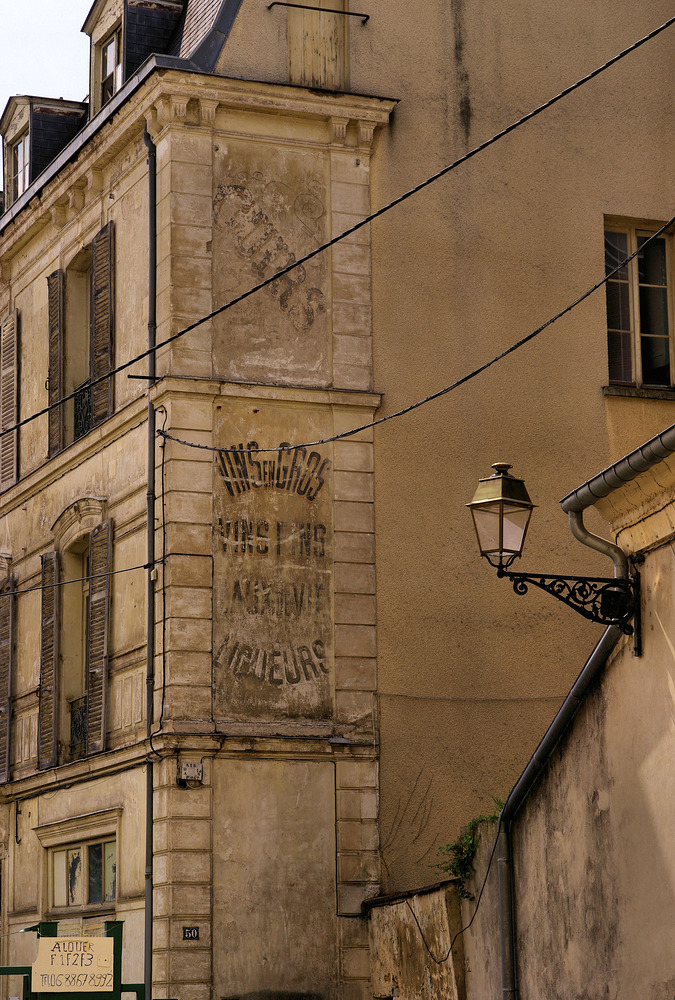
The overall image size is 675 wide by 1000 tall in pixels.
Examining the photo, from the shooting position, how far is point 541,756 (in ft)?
37.1

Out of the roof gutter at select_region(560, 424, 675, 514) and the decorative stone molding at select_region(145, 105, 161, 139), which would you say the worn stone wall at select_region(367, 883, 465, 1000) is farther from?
the decorative stone molding at select_region(145, 105, 161, 139)

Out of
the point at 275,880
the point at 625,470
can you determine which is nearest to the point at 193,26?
the point at 275,880

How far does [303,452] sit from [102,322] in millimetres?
3164

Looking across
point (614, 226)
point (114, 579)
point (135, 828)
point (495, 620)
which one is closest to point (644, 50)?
point (614, 226)

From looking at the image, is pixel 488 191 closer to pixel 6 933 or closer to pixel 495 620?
pixel 495 620

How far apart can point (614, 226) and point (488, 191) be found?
1648 mm

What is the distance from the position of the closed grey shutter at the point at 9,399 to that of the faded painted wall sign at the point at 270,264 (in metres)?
4.95

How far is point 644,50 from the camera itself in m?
18.9

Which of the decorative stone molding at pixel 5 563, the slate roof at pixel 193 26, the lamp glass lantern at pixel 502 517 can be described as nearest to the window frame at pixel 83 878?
the decorative stone molding at pixel 5 563

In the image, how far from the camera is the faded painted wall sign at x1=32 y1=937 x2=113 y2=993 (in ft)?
40.3

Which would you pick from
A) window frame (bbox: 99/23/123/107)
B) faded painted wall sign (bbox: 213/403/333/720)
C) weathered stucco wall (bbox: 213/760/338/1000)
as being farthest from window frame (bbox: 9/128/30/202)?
weathered stucco wall (bbox: 213/760/338/1000)

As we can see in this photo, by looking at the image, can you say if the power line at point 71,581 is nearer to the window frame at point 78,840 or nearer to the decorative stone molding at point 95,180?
the window frame at point 78,840

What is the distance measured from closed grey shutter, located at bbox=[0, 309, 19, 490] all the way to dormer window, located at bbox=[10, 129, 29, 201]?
5.74ft

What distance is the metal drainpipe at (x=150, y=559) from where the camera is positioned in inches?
610
